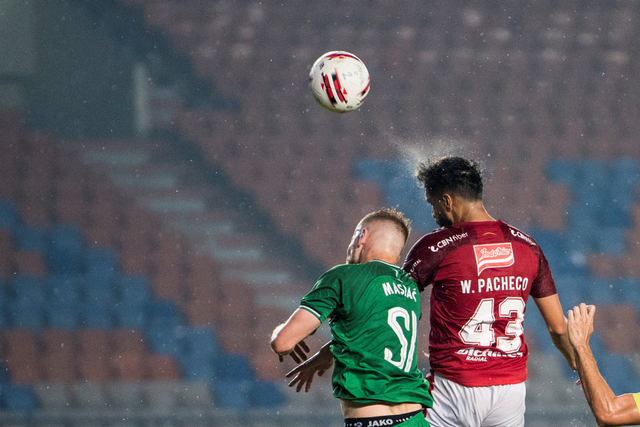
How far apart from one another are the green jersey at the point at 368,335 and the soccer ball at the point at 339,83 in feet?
4.10

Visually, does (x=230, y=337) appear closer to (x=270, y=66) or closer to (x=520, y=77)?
(x=270, y=66)

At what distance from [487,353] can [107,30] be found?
156 inches

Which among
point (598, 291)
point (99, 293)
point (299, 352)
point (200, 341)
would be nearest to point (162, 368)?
point (200, 341)

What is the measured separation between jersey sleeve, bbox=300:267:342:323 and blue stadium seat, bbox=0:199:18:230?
3696 mm

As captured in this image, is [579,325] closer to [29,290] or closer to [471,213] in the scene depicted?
[471,213]

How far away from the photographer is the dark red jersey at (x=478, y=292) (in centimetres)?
204

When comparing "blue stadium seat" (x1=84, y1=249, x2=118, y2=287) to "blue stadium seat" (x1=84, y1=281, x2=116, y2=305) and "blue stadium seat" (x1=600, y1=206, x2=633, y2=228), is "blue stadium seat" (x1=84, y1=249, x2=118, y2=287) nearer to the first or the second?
"blue stadium seat" (x1=84, y1=281, x2=116, y2=305)

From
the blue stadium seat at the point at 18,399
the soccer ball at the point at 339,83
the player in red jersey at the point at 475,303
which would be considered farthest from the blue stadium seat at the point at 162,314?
the player in red jersey at the point at 475,303

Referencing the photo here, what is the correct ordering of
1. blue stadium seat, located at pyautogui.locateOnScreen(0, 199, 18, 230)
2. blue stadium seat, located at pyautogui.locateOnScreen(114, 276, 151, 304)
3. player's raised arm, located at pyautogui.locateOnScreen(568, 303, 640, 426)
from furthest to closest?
blue stadium seat, located at pyautogui.locateOnScreen(0, 199, 18, 230), blue stadium seat, located at pyautogui.locateOnScreen(114, 276, 151, 304), player's raised arm, located at pyautogui.locateOnScreen(568, 303, 640, 426)

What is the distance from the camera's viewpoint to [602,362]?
4.41 meters

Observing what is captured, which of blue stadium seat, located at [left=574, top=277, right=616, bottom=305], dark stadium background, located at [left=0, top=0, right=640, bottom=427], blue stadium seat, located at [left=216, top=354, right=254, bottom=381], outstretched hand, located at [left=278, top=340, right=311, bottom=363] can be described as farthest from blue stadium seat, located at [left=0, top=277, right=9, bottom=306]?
blue stadium seat, located at [left=574, top=277, right=616, bottom=305]

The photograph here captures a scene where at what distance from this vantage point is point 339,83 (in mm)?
2832

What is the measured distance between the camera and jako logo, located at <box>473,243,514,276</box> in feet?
6.70

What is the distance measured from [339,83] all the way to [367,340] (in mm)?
1442
